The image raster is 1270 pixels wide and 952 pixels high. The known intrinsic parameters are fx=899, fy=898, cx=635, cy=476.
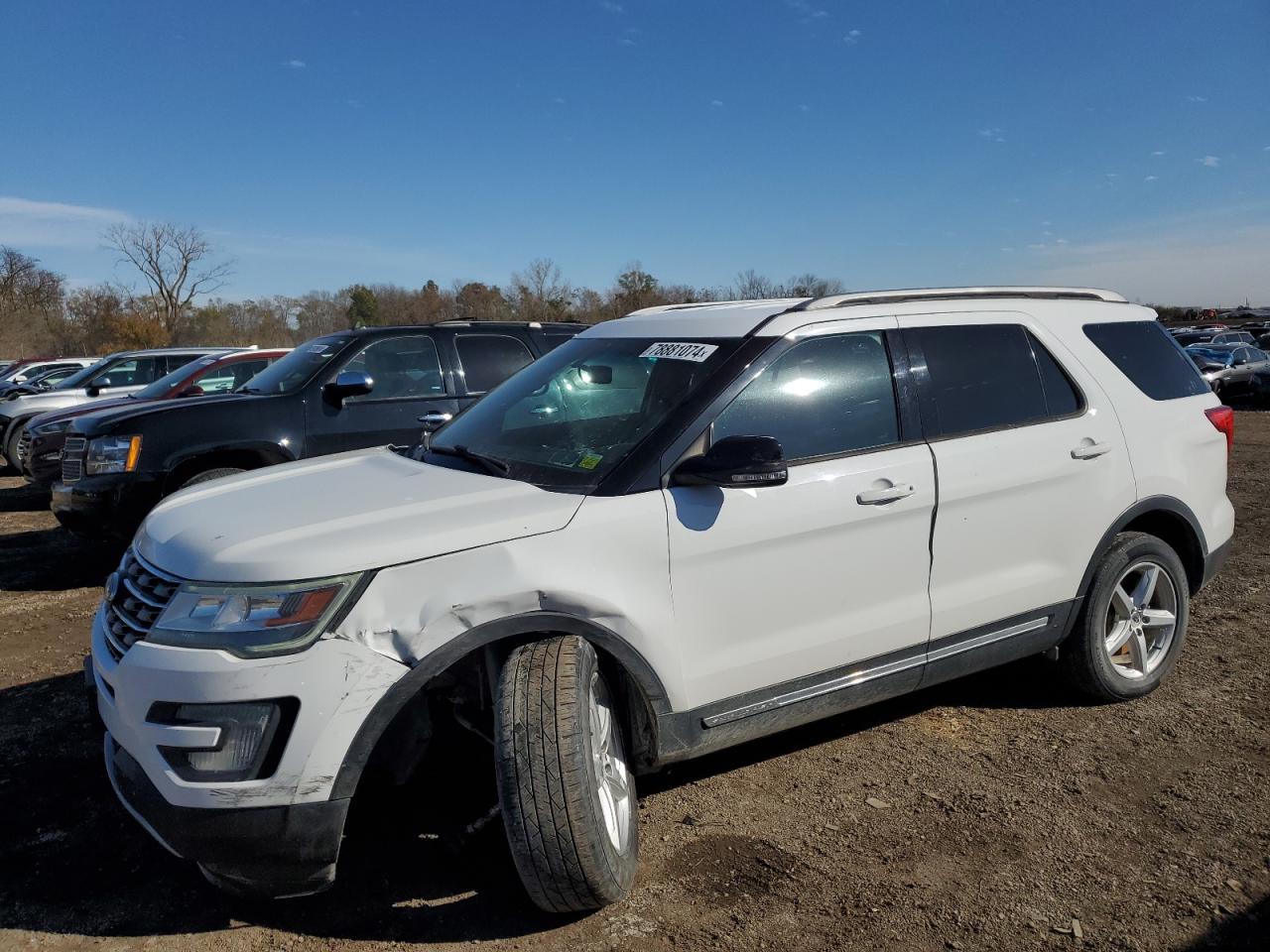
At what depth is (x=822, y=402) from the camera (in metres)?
3.35

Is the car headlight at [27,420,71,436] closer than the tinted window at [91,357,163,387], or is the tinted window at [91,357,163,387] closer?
the car headlight at [27,420,71,436]

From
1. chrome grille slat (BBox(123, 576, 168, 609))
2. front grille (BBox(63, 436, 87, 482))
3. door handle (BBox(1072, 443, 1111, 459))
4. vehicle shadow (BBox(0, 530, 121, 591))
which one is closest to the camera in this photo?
chrome grille slat (BBox(123, 576, 168, 609))

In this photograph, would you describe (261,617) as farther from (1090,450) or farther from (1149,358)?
(1149,358)

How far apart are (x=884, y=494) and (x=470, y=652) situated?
5.25 ft

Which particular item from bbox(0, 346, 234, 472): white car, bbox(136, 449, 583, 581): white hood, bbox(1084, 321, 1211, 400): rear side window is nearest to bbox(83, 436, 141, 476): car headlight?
bbox(136, 449, 583, 581): white hood

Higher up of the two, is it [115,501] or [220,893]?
[115,501]

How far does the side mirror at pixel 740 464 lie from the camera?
2854mm

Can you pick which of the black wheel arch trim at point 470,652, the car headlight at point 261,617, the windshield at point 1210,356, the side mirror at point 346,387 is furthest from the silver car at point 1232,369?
the car headlight at point 261,617

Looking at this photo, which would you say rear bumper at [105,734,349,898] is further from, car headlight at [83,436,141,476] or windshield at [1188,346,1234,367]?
windshield at [1188,346,1234,367]

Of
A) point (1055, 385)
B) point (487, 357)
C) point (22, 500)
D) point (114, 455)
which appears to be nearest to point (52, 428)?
point (22, 500)

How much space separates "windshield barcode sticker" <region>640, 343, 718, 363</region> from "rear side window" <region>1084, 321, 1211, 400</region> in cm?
199

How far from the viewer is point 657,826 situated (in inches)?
129

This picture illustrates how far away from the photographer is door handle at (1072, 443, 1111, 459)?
383 cm

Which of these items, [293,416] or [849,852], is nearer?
[849,852]
